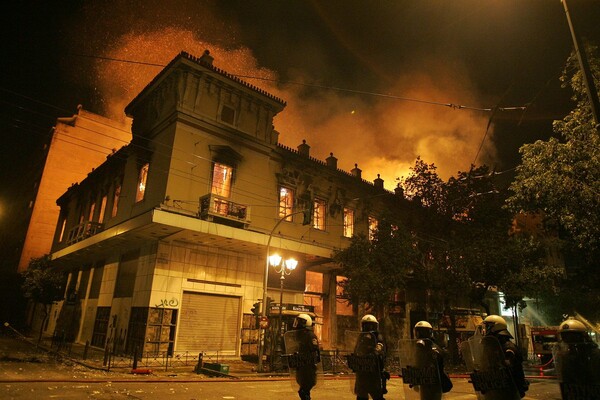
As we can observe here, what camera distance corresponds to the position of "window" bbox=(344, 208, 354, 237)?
26.7 meters

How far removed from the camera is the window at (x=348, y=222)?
26.7m

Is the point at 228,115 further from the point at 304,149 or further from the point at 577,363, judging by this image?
the point at 577,363

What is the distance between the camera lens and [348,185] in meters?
27.0

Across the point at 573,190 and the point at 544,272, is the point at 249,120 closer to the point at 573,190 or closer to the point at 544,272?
the point at 573,190

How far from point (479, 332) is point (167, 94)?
19.8 meters

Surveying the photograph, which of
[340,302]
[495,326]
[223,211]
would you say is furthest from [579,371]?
[340,302]

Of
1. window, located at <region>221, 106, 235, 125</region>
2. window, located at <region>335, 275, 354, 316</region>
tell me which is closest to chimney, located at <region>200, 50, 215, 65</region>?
window, located at <region>221, 106, 235, 125</region>

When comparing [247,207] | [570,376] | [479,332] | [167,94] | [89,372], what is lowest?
[89,372]

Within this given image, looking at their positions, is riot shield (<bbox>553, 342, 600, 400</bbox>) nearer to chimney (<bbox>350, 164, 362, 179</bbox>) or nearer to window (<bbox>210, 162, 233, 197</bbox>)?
window (<bbox>210, 162, 233, 197</bbox>)

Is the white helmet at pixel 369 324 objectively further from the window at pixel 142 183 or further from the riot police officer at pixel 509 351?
the window at pixel 142 183

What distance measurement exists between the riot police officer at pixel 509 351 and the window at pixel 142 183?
1936 cm

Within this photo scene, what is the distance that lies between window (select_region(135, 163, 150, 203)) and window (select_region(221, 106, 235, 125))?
4.79 metres

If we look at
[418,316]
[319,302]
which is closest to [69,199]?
[319,302]

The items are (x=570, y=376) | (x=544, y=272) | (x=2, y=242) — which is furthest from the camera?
(x=2, y=242)
